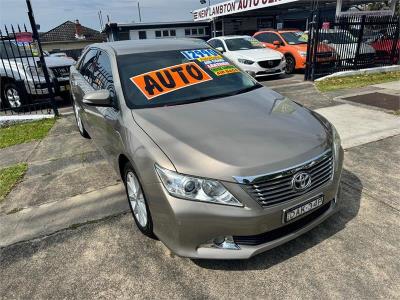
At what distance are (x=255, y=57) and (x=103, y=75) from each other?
786cm

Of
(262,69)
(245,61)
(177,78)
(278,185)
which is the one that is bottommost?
(262,69)

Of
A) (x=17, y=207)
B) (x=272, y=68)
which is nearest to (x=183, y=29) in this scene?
(x=272, y=68)

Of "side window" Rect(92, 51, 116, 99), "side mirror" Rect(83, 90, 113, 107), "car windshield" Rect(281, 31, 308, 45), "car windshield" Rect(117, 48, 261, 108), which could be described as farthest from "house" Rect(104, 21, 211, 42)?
"side mirror" Rect(83, 90, 113, 107)

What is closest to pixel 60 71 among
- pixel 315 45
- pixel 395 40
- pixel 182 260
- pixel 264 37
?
pixel 315 45

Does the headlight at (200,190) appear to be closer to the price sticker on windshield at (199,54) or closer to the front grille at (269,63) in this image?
the price sticker on windshield at (199,54)

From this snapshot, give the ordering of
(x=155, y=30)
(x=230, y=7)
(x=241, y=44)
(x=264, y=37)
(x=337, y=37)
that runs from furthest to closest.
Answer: (x=155, y=30), (x=230, y=7), (x=264, y=37), (x=241, y=44), (x=337, y=37)

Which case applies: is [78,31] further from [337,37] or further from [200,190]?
[200,190]

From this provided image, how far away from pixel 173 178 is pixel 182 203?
184mm

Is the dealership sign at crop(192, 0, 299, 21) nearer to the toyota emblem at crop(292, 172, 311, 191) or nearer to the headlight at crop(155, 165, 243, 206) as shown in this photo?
the toyota emblem at crop(292, 172, 311, 191)

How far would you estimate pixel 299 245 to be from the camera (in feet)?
9.00

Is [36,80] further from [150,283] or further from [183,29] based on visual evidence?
[183,29]

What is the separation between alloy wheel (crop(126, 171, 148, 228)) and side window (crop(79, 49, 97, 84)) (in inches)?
75.4

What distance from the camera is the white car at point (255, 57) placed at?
35.1ft

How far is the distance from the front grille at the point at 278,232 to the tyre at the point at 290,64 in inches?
404
